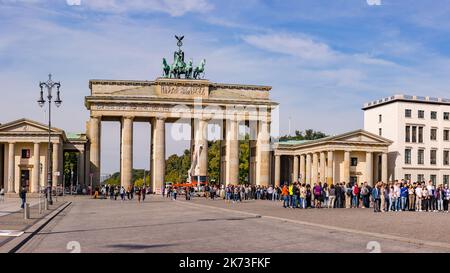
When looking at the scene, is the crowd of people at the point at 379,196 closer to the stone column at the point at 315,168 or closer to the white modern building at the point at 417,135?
the stone column at the point at 315,168

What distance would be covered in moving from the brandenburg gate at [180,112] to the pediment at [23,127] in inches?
348

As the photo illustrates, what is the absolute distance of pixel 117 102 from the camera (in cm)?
10156

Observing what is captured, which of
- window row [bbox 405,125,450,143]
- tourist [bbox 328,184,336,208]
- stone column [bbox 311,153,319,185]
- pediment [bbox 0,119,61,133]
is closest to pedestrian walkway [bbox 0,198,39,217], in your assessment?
tourist [bbox 328,184,336,208]

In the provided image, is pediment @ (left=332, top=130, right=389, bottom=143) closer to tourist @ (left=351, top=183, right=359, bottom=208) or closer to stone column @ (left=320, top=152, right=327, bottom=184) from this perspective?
stone column @ (left=320, top=152, right=327, bottom=184)

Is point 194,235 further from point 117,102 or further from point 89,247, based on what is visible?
point 117,102

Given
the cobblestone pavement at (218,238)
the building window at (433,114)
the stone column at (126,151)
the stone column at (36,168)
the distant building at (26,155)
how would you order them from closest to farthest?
1. the cobblestone pavement at (218,238)
2. the distant building at (26,155)
3. the stone column at (36,168)
4. the stone column at (126,151)
5. the building window at (433,114)

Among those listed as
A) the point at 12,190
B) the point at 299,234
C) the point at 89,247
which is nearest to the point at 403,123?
the point at 12,190

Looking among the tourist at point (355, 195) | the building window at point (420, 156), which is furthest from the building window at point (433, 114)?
the tourist at point (355, 195)

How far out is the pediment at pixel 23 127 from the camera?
94.1 m

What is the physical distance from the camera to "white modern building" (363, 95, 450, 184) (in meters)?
106

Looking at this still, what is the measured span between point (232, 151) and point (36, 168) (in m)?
28.1

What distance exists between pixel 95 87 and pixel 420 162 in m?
49.3

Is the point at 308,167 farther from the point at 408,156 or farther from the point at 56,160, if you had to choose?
the point at 56,160

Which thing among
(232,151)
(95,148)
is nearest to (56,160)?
(95,148)
